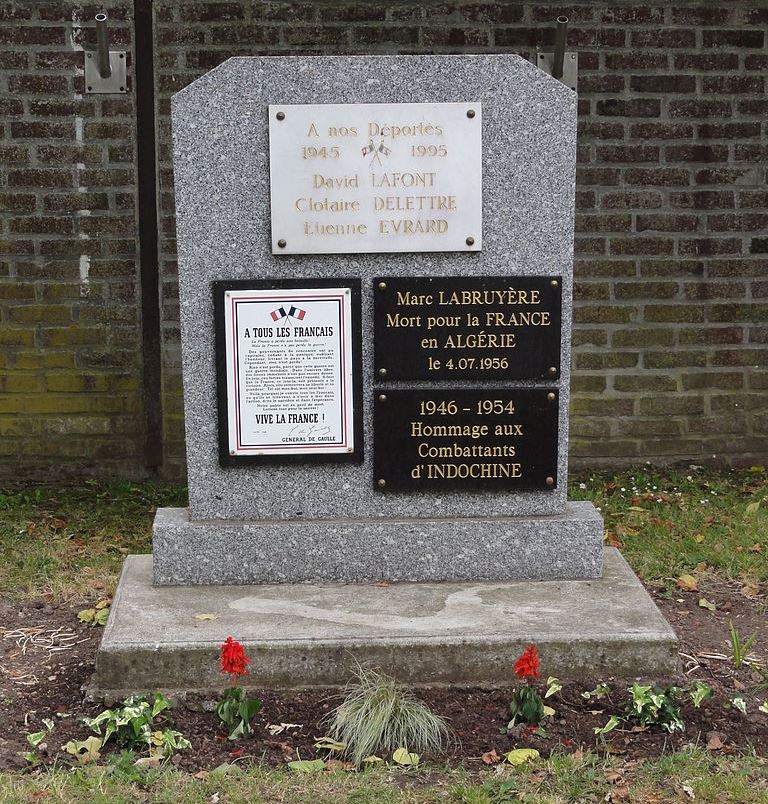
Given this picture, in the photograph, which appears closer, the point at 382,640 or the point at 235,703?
the point at 235,703

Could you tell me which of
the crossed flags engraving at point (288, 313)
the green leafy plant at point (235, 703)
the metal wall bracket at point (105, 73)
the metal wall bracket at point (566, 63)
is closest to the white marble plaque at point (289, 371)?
the crossed flags engraving at point (288, 313)

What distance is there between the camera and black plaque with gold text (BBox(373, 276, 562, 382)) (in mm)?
3957

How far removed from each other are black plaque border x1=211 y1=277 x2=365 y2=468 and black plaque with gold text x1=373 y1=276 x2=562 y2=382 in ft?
0.23

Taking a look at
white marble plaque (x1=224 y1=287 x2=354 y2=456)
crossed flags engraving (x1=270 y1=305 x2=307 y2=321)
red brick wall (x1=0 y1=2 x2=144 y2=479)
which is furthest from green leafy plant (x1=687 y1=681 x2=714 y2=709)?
red brick wall (x1=0 y1=2 x2=144 y2=479)

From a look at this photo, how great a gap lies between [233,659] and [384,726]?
46cm

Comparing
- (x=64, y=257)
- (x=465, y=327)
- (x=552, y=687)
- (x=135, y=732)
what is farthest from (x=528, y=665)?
(x=64, y=257)

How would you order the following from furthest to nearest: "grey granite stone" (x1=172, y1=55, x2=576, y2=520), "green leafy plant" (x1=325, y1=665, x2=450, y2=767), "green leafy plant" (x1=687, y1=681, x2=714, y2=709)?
"grey granite stone" (x1=172, y1=55, x2=576, y2=520) → "green leafy plant" (x1=687, y1=681, x2=714, y2=709) → "green leafy plant" (x1=325, y1=665, x2=450, y2=767)

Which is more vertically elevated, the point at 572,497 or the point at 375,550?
the point at 375,550

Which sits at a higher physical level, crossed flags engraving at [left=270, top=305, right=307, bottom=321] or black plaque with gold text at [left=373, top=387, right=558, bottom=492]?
crossed flags engraving at [left=270, top=305, right=307, bottom=321]

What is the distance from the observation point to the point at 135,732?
124 inches

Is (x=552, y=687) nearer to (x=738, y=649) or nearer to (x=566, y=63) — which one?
(x=738, y=649)

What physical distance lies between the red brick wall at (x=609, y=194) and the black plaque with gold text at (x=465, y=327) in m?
2.56

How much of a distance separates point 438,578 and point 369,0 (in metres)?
3.58

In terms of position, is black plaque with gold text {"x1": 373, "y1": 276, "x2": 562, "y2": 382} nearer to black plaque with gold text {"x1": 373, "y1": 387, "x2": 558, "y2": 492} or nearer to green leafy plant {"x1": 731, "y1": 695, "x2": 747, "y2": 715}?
black plaque with gold text {"x1": 373, "y1": 387, "x2": 558, "y2": 492}
